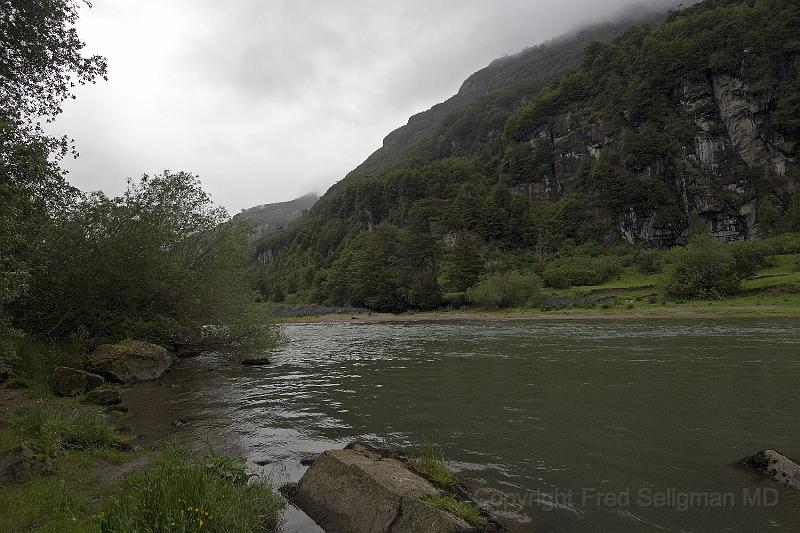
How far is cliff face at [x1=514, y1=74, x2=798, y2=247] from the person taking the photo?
502 feet

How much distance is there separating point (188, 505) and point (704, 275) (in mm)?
89847

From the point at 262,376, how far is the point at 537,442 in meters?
19.1

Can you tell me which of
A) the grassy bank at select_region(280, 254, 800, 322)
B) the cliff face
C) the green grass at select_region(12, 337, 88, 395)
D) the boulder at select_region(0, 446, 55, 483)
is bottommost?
the grassy bank at select_region(280, 254, 800, 322)

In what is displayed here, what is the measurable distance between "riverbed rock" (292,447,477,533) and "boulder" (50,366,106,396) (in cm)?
1628

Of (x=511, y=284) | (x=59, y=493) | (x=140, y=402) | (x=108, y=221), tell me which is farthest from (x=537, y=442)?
(x=511, y=284)

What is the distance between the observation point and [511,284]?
9175cm

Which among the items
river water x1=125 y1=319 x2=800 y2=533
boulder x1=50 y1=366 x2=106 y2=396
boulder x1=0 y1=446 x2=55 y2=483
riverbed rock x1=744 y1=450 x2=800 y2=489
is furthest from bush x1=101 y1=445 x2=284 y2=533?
boulder x1=50 y1=366 x2=106 y2=396

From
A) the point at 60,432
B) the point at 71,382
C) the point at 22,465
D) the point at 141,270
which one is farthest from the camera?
the point at 141,270

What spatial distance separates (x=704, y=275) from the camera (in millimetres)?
77125

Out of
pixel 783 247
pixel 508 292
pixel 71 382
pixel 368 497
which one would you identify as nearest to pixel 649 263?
pixel 783 247

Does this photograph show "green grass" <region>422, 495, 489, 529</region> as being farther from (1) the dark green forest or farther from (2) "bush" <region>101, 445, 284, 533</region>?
(1) the dark green forest

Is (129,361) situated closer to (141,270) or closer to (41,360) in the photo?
(41,360)

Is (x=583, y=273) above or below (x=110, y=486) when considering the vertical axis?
below

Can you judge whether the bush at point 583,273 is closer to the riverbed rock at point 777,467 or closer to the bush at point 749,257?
the bush at point 749,257
